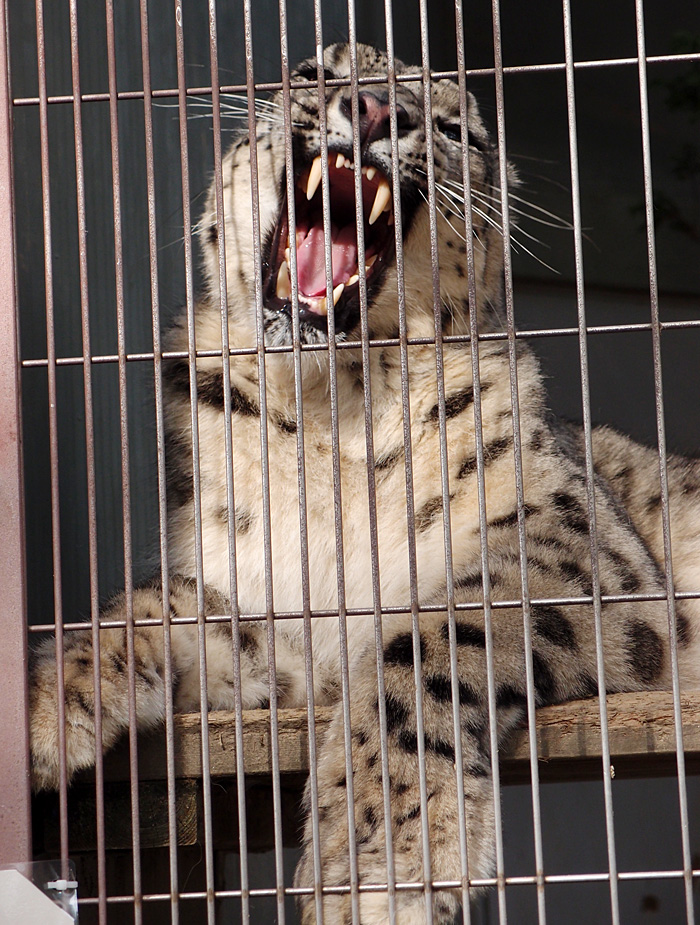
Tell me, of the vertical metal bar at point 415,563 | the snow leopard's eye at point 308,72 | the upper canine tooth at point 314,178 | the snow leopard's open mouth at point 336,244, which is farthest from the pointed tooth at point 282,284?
the vertical metal bar at point 415,563

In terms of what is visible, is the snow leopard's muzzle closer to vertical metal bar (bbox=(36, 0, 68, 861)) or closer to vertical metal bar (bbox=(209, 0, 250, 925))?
vertical metal bar (bbox=(209, 0, 250, 925))

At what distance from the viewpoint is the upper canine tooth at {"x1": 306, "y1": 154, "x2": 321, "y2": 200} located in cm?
273

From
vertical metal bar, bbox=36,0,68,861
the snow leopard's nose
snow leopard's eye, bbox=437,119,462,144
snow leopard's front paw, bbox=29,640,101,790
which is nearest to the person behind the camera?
vertical metal bar, bbox=36,0,68,861

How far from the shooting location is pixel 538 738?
2275 mm

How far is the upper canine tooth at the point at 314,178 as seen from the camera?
8.95 feet

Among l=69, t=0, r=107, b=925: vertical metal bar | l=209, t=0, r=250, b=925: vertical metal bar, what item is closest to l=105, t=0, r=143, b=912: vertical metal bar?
l=69, t=0, r=107, b=925: vertical metal bar

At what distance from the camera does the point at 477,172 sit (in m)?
3.10

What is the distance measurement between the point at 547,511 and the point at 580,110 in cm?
327

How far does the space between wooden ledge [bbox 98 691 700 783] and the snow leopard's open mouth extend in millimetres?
945

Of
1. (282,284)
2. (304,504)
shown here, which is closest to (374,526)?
(304,504)

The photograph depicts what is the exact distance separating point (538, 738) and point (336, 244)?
1344mm

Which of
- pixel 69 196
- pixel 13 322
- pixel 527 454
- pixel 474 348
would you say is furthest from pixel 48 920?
pixel 69 196

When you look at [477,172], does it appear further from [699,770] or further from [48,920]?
[48,920]

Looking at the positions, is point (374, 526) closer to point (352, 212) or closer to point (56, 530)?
point (56, 530)
